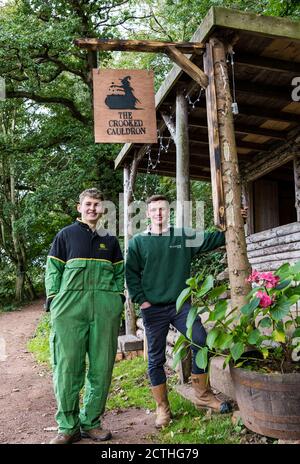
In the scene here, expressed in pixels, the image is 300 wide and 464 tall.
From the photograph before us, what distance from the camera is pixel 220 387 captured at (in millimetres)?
3836

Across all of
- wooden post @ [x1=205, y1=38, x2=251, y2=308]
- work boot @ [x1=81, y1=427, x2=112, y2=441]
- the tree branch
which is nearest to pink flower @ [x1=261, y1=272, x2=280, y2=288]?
wooden post @ [x1=205, y1=38, x2=251, y2=308]

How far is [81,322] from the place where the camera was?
346cm

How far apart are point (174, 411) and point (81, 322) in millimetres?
1370

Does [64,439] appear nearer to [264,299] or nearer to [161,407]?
[161,407]

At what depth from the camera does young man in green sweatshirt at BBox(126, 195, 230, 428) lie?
3.73 metres

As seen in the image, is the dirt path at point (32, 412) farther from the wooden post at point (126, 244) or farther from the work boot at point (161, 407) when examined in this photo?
the wooden post at point (126, 244)

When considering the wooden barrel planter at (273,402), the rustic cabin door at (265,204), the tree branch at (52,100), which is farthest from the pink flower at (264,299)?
the tree branch at (52,100)

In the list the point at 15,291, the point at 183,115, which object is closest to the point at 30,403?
the point at 183,115

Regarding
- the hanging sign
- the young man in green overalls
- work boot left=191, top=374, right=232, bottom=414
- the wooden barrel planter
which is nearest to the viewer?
the wooden barrel planter

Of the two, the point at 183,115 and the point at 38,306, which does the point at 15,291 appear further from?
the point at 183,115

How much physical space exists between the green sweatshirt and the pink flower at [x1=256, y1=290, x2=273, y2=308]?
1109 mm

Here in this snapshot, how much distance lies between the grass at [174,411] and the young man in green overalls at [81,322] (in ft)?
2.03

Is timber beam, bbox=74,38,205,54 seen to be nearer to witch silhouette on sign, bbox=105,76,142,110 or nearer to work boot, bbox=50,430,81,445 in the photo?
witch silhouette on sign, bbox=105,76,142,110

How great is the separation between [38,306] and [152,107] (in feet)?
48.6
